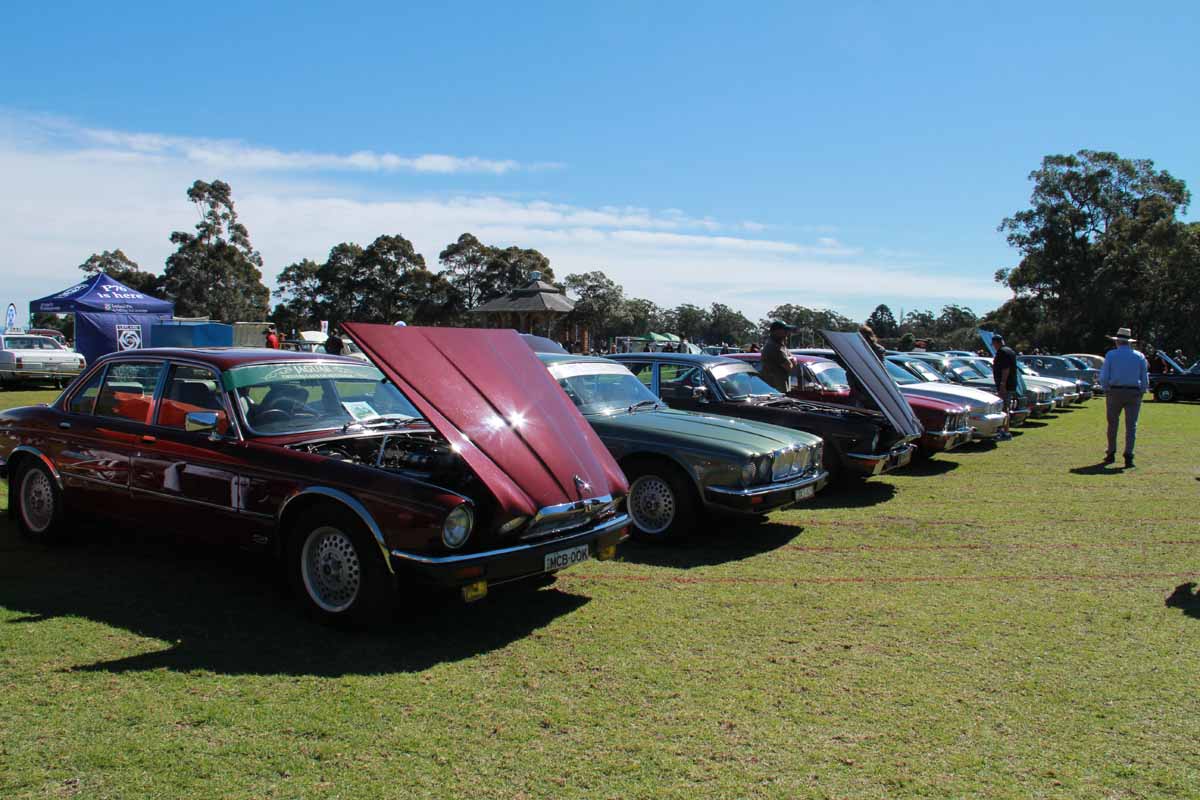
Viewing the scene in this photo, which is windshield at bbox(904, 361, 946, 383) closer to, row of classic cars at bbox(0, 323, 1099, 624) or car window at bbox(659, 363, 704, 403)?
car window at bbox(659, 363, 704, 403)

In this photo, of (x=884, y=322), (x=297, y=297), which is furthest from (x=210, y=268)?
(x=884, y=322)

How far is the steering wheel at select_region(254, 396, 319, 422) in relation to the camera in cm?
542

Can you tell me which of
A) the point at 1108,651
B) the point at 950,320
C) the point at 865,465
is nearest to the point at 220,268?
the point at 865,465

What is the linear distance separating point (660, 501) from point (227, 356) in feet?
11.8

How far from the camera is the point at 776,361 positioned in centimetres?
1080

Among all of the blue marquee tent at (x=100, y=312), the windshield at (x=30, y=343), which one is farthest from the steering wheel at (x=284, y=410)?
the windshield at (x=30, y=343)

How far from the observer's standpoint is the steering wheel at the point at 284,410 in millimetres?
5422

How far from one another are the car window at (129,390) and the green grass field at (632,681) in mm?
922

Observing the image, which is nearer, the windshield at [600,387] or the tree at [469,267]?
the windshield at [600,387]

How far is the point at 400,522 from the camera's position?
4.52m

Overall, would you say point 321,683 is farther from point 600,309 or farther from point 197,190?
point 600,309

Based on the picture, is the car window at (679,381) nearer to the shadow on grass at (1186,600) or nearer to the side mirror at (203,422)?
the shadow on grass at (1186,600)

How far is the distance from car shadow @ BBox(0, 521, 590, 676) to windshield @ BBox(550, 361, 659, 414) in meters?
2.54

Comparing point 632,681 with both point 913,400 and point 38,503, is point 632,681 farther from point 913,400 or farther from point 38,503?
point 913,400
